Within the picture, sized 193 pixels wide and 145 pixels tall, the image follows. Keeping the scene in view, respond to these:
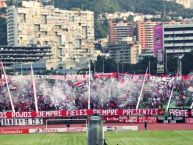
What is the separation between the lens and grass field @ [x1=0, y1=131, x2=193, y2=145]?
189 feet

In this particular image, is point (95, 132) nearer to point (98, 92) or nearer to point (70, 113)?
point (70, 113)

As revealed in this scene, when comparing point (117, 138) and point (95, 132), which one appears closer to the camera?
point (95, 132)

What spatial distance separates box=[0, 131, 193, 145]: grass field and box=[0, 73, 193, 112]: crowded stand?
90.6 feet

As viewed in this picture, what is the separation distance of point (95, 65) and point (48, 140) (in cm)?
13186

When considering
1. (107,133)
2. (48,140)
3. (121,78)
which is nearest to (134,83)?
(121,78)

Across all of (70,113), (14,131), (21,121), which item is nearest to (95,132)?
(14,131)

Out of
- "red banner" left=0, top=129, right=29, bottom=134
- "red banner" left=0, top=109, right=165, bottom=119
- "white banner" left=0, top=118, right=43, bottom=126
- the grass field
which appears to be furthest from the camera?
"red banner" left=0, top=109, right=165, bottom=119

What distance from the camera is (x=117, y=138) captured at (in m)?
63.1

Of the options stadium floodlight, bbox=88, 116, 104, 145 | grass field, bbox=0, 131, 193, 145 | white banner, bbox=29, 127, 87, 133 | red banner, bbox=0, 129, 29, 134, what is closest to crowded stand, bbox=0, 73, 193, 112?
red banner, bbox=0, 129, 29, 134

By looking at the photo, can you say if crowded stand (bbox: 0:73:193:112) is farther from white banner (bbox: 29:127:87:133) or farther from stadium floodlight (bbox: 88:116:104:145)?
stadium floodlight (bbox: 88:116:104:145)

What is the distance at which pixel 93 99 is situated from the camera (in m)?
102

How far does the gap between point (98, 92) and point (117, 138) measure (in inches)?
1631

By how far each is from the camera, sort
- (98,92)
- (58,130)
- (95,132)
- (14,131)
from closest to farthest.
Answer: (95,132)
(58,130)
(14,131)
(98,92)

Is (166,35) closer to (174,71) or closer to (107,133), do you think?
(174,71)
